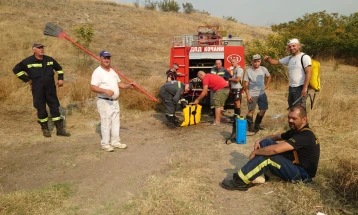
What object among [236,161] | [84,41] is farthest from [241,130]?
[84,41]

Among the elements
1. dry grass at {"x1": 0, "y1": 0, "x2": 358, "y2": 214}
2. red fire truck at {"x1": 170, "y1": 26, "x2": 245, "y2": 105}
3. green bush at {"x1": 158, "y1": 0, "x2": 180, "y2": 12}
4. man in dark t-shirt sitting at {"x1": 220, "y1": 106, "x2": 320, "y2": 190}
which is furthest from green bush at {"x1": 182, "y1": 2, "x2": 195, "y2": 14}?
man in dark t-shirt sitting at {"x1": 220, "y1": 106, "x2": 320, "y2": 190}

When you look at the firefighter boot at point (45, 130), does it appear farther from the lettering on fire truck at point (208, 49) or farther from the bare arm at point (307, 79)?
the bare arm at point (307, 79)

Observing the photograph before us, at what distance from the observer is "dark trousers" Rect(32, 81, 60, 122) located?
5.78 m

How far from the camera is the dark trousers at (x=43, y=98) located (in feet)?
19.0

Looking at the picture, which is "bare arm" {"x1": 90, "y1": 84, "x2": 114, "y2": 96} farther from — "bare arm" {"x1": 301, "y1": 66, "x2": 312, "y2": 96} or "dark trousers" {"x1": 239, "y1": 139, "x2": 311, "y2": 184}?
"bare arm" {"x1": 301, "y1": 66, "x2": 312, "y2": 96}

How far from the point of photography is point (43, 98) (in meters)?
5.89

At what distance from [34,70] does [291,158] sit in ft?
16.5

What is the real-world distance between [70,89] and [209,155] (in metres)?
5.62

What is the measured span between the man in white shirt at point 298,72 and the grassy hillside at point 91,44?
4.43 meters

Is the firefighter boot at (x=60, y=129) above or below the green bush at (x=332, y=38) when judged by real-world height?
below

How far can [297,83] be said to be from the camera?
5.15 metres

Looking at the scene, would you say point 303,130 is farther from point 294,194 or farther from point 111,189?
point 111,189

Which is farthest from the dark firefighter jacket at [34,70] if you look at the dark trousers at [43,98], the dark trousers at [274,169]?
the dark trousers at [274,169]

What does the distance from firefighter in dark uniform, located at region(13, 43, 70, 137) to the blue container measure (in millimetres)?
3762
